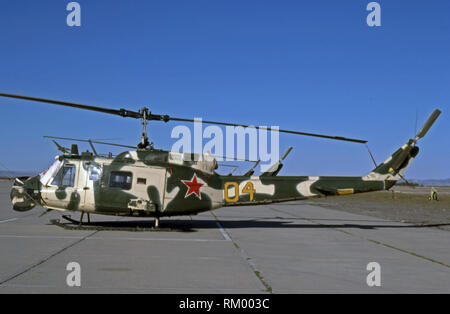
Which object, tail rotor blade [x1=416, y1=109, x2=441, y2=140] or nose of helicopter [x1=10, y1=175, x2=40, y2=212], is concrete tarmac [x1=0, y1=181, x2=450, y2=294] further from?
tail rotor blade [x1=416, y1=109, x2=441, y2=140]

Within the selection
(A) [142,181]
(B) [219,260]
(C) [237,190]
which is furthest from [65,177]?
(B) [219,260]

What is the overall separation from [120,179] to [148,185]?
1.00 metres

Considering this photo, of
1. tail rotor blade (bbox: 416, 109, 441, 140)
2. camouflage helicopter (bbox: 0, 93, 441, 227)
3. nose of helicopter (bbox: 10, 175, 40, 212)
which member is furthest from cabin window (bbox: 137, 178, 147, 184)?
tail rotor blade (bbox: 416, 109, 441, 140)

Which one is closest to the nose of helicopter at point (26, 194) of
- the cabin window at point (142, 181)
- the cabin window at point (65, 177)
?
the cabin window at point (65, 177)

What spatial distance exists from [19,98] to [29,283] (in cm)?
640

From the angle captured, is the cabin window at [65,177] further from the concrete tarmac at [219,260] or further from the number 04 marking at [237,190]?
the number 04 marking at [237,190]

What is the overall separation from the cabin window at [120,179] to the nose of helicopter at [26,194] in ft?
9.32

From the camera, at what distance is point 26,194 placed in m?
14.7

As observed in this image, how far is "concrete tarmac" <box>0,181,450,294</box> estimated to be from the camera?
710 centimetres

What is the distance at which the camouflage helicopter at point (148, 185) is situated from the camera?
1431cm

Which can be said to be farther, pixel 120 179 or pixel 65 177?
pixel 65 177

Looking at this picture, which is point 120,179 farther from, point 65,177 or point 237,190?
point 237,190

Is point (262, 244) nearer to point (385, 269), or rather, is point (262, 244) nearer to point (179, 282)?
point (385, 269)
